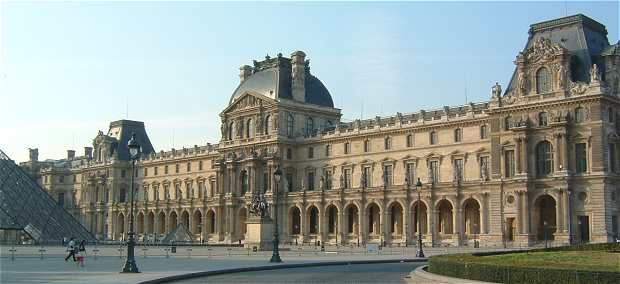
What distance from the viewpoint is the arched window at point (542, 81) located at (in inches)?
2605

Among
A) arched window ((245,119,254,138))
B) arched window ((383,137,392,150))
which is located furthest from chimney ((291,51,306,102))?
arched window ((383,137,392,150))

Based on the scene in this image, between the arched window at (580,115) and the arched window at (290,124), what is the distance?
3839 centimetres

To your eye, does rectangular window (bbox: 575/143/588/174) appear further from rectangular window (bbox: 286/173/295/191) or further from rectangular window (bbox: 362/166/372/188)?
rectangular window (bbox: 286/173/295/191)

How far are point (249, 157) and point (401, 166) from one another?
2073 centimetres

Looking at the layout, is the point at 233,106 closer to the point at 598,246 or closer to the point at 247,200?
the point at 247,200

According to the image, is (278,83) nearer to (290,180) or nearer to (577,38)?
(290,180)

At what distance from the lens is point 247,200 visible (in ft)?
308

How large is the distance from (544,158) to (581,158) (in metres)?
3.21

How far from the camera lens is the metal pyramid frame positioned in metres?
76.1

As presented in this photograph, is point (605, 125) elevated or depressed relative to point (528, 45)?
depressed

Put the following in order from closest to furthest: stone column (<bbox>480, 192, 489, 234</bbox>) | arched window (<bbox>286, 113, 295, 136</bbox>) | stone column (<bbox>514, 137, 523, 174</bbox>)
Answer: stone column (<bbox>514, 137, 523, 174</bbox>) < stone column (<bbox>480, 192, 489, 234</bbox>) < arched window (<bbox>286, 113, 295, 136</bbox>)

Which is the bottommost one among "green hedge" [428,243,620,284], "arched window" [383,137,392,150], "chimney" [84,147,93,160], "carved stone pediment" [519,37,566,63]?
"green hedge" [428,243,620,284]

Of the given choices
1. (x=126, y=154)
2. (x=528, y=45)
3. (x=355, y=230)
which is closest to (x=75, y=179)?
(x=126, y=154)

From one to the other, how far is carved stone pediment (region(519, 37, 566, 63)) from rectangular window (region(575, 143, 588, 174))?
7.73 metres
